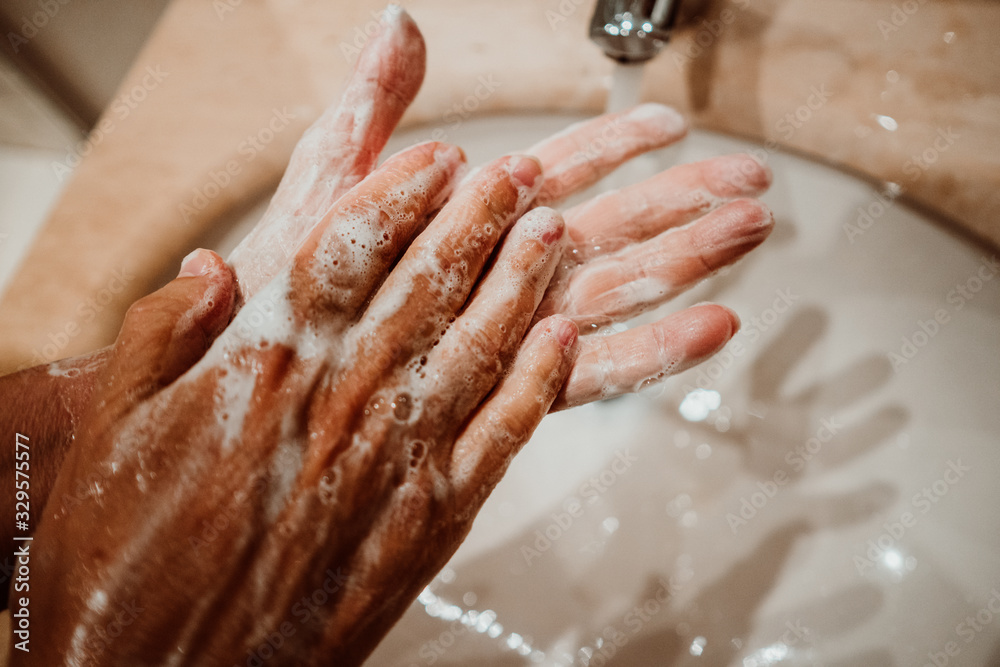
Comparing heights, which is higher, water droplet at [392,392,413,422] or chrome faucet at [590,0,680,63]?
chrome faucet at [590,0,680,63]

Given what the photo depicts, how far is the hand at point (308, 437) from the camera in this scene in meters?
0.36

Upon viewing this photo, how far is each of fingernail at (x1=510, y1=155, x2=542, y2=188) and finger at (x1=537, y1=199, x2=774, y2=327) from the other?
0.11m

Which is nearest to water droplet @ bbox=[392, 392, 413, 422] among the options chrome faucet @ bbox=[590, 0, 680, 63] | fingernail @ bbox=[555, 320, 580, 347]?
fingernail @ bbox=[555, 320, 580, 347]

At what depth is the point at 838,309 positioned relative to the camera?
Result: 0.70 metres

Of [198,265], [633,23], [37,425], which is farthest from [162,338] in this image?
[633,23]

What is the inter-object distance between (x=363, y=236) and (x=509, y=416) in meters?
0.18

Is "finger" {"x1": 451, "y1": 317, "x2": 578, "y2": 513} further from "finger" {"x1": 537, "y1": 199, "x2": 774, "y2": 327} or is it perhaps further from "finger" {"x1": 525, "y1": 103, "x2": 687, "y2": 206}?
"finger" {"x1": 525, "y1": 103, "x2": 687, "y2": 206}

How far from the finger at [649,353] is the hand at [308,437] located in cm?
2

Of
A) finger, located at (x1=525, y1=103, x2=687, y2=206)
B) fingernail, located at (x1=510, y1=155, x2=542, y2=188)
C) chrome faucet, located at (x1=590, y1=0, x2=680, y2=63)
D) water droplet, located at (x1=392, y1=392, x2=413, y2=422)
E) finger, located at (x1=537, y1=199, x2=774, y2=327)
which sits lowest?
finger, located at (x1=537, y1=199, x2=774, y2=327)

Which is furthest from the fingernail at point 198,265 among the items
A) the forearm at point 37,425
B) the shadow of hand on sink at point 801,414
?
the shadow of hand on sink at point 801,414

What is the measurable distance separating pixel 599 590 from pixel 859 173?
65 cm

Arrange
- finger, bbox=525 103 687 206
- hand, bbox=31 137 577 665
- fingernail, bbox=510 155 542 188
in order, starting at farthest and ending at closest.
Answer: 1. finger, bbox=525 103 687 206
2. fingernail, bbox=510 155 542 188
3. hand, bbox=31 137 577 665

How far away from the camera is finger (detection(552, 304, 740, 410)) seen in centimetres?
45

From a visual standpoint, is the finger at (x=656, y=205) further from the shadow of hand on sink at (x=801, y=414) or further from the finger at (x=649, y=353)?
the shadow of hand on sink at (x=801, y=414)
